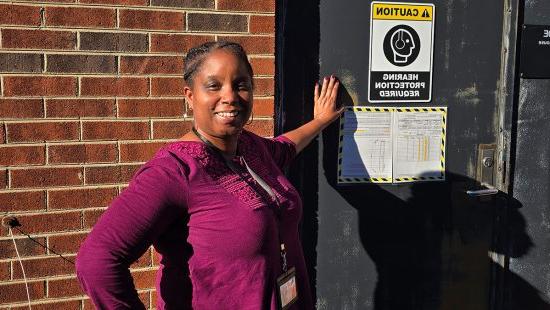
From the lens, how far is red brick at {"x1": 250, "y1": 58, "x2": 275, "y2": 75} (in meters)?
2.99

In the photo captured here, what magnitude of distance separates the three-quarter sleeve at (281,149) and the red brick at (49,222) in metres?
0.95

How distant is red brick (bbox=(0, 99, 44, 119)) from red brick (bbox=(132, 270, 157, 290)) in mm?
886

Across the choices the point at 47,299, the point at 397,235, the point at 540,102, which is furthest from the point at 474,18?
the point at 47,299

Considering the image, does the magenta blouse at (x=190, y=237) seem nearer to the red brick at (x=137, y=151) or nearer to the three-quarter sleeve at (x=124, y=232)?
the three-quarter sleeve at (x=124, y=232)

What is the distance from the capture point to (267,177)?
2.39m

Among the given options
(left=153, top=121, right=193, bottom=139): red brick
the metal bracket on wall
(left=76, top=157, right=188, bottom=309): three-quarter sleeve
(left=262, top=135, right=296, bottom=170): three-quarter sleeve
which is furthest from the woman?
the metal bracket on wall

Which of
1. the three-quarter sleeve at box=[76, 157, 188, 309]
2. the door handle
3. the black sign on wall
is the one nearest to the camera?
the three-quarter sleeve at box=[76, 157, 188, 309]

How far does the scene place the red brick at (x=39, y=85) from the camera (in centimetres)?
264

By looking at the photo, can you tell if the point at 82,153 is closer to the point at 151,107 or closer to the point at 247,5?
the point at 151,107

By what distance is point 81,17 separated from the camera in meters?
2.71

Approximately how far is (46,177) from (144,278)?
680 mm

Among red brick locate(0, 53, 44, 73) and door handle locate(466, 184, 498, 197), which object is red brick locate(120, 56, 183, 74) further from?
door handle locate(466, 184, 498, 197)

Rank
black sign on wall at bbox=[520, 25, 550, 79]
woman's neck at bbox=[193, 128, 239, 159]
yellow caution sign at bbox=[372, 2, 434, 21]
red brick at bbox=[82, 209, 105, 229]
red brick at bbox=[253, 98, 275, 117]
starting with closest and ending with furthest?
woman's neck at bbox=[193, 128, 239, 159] < red brick at bbox=[82, 209, 105, 229] < red brick at bbox=[253, 98, 275, 117] < yellow caution sign at bbox=[372, 2, 434, 21] < black sign on wall at bbox=[520, 25, 550, 79]

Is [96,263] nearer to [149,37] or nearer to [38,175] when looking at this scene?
[38,175]
